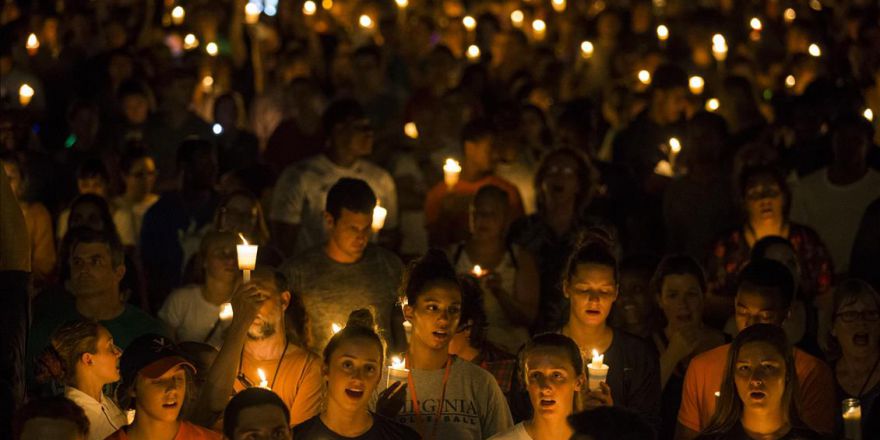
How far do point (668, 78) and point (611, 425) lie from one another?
770 centimetres

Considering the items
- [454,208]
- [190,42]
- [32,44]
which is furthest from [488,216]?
[190,42]

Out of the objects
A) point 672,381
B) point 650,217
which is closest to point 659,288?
point 672,381

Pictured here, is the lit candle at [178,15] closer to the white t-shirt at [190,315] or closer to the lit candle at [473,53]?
the lit candle at [473,53]

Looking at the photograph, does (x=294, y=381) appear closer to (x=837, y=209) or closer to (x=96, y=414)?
(x=96, y=414)

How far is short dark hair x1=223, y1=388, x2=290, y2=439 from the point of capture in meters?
6.22

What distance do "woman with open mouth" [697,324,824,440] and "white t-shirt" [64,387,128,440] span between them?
7.58ft

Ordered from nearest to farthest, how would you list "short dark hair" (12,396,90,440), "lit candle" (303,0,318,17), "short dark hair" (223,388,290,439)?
"short dark hair" (12,396,90,440)
"short dark hair" (223,388,290,439)
"lit candle" (303,0,318,17)

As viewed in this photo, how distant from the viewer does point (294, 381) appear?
24.1 feet

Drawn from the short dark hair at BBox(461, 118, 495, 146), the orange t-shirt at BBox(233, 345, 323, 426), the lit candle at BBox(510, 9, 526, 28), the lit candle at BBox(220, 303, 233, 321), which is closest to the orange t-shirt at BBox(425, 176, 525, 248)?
the short dark hair at BBox(461, 118, 495, 146)

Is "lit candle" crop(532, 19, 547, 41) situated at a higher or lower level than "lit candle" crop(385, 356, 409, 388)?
higher

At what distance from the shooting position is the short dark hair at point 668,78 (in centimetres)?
1295

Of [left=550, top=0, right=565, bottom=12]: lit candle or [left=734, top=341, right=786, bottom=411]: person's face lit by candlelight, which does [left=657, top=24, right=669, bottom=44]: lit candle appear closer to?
[left=550, top=0, right=565, bottom=12]: lit candle

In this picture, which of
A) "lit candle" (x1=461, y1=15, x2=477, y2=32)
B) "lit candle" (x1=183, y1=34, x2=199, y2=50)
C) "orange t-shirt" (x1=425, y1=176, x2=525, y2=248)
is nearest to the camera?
"orange t-shirt" (x1=425, y1=176, x2=525, y2=248)

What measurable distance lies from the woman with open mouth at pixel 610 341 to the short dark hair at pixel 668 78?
557 centimetres
